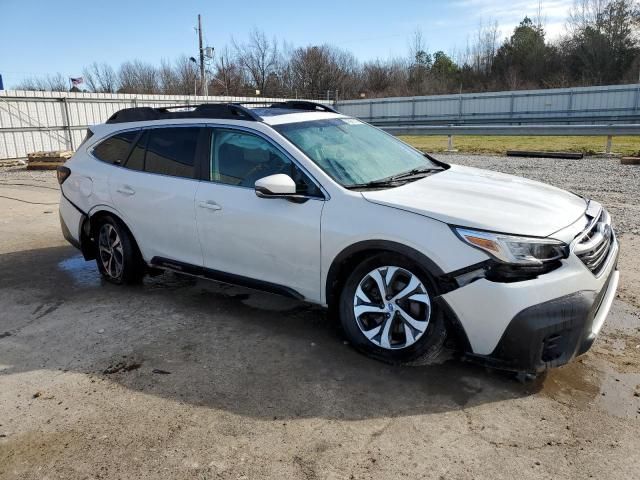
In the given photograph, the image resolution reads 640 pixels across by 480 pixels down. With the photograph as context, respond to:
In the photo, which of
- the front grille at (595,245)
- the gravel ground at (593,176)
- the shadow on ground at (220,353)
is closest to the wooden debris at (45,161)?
the gravel ground at (593,176)

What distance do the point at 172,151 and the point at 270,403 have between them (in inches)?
104

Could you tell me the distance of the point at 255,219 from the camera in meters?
4.04

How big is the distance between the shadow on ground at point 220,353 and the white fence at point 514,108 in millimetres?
22967

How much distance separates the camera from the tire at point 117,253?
5.13 m

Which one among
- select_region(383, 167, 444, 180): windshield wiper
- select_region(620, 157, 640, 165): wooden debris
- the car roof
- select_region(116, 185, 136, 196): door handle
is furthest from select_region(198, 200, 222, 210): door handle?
select_region(620, 157, 640, 165): wooden debris

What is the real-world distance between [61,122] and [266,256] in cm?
1977

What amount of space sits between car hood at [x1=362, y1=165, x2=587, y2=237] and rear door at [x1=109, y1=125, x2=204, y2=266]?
1.73m

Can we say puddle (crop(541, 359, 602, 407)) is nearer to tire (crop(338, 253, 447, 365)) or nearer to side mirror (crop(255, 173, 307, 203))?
tire (crop(338, 253, 447, 365))

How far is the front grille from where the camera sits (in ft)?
10.5

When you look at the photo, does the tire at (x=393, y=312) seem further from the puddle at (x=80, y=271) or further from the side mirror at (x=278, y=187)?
the puddle at (x=80, y=271)

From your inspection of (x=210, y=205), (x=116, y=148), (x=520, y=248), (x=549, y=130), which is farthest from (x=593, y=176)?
(x=116, y=148)

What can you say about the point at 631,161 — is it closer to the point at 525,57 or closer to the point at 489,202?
the point at 489,202

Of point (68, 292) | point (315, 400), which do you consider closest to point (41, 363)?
point (68, 292)

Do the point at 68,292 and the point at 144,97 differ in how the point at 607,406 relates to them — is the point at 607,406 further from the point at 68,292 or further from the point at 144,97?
the point at 144,97
